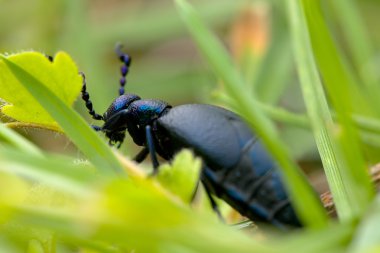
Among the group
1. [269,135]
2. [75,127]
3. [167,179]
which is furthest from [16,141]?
[269,135]

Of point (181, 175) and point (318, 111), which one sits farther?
point (318, 111)

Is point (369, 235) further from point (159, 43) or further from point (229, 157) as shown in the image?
point (159, 43)

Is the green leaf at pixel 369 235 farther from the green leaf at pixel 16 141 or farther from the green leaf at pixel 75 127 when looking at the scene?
the green leaf at pixel 16 141

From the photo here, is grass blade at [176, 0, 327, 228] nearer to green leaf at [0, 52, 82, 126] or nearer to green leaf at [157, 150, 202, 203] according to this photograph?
green leaf at [157, 150, 202, 203]

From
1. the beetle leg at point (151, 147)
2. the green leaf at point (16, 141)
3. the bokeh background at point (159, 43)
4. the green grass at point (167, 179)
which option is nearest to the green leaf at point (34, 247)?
the green grass at point (167, 179)

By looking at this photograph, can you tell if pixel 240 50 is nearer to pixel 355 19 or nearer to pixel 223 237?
pixel 355 19

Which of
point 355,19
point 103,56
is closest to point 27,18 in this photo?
point 103,56
